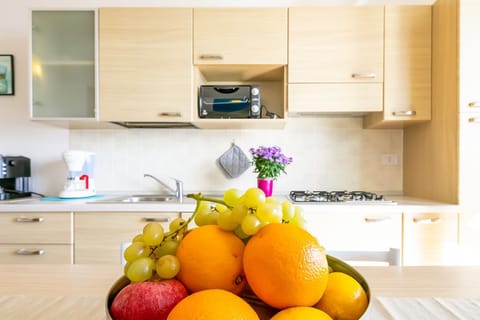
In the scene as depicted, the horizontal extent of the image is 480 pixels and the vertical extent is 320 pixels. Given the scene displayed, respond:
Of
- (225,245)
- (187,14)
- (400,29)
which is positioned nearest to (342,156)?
(400,29)

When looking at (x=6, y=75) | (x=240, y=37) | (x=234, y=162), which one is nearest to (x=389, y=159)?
(x=234, y=162)

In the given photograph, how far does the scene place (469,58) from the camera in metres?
1.59

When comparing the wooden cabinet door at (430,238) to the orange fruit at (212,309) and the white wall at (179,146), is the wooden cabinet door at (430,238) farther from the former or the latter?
the orange fruit at (212,309)

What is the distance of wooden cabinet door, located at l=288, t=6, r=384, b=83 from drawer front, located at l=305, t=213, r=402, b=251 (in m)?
0.85

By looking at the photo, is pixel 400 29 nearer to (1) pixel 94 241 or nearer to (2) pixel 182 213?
(2) pixel 182 213

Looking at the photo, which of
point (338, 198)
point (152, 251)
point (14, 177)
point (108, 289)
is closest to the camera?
point (152, 251)

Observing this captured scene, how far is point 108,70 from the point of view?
1844 mm

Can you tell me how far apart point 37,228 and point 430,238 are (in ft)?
7.20

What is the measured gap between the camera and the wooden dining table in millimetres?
566

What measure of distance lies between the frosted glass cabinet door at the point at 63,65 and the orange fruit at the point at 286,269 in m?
1.91

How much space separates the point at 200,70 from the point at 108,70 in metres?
0.58

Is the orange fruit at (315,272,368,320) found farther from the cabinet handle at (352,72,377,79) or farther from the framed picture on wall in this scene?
the framed picture on wall

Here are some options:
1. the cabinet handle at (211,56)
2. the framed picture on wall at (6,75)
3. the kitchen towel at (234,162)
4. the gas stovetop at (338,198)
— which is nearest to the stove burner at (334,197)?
the gas stovetop at (338,198)

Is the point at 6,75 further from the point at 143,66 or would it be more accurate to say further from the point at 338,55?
the point at 338,55
